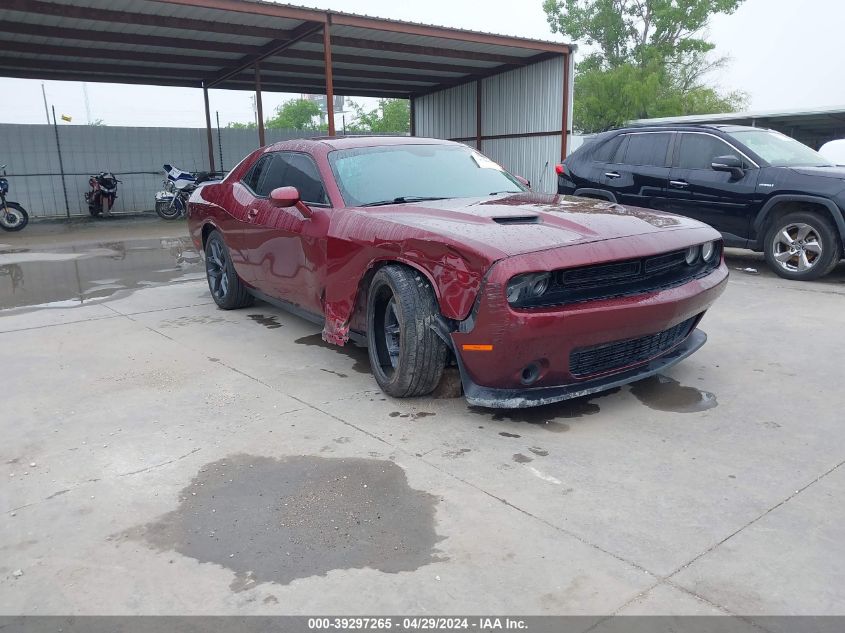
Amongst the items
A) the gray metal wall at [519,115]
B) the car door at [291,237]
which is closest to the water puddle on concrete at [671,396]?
the car door at [291,237]

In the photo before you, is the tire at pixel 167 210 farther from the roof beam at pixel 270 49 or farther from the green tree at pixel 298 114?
the green tree at pixel 298 114

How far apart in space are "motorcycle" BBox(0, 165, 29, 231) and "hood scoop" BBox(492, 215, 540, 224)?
13043 mm

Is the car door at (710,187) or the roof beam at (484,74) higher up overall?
the roof beam at (484,74)

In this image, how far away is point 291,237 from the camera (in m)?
4.67

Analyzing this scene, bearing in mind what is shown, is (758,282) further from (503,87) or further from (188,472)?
(503,87)

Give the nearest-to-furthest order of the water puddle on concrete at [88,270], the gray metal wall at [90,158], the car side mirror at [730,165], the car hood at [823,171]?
the car hood at [823,171] → the water puddle on concrete at [88,270] → the car side mirror at [730,165] → the gray metal wall at [90,158]

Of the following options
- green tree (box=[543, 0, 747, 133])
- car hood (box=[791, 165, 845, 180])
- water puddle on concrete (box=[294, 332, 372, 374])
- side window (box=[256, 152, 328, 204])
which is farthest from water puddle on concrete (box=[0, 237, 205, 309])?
green tree (box=[543, 0, 747, 133])

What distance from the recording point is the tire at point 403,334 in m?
3.51

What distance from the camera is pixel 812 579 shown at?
2203 mm

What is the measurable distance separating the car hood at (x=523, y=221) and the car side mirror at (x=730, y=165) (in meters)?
3.67

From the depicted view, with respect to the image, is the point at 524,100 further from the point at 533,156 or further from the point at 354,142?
the point at 354,142

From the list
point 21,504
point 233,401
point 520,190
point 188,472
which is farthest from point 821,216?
point 21,504

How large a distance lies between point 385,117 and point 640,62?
26446 mm

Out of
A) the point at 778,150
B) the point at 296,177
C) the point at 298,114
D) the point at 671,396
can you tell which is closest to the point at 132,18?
the point at 296,177
